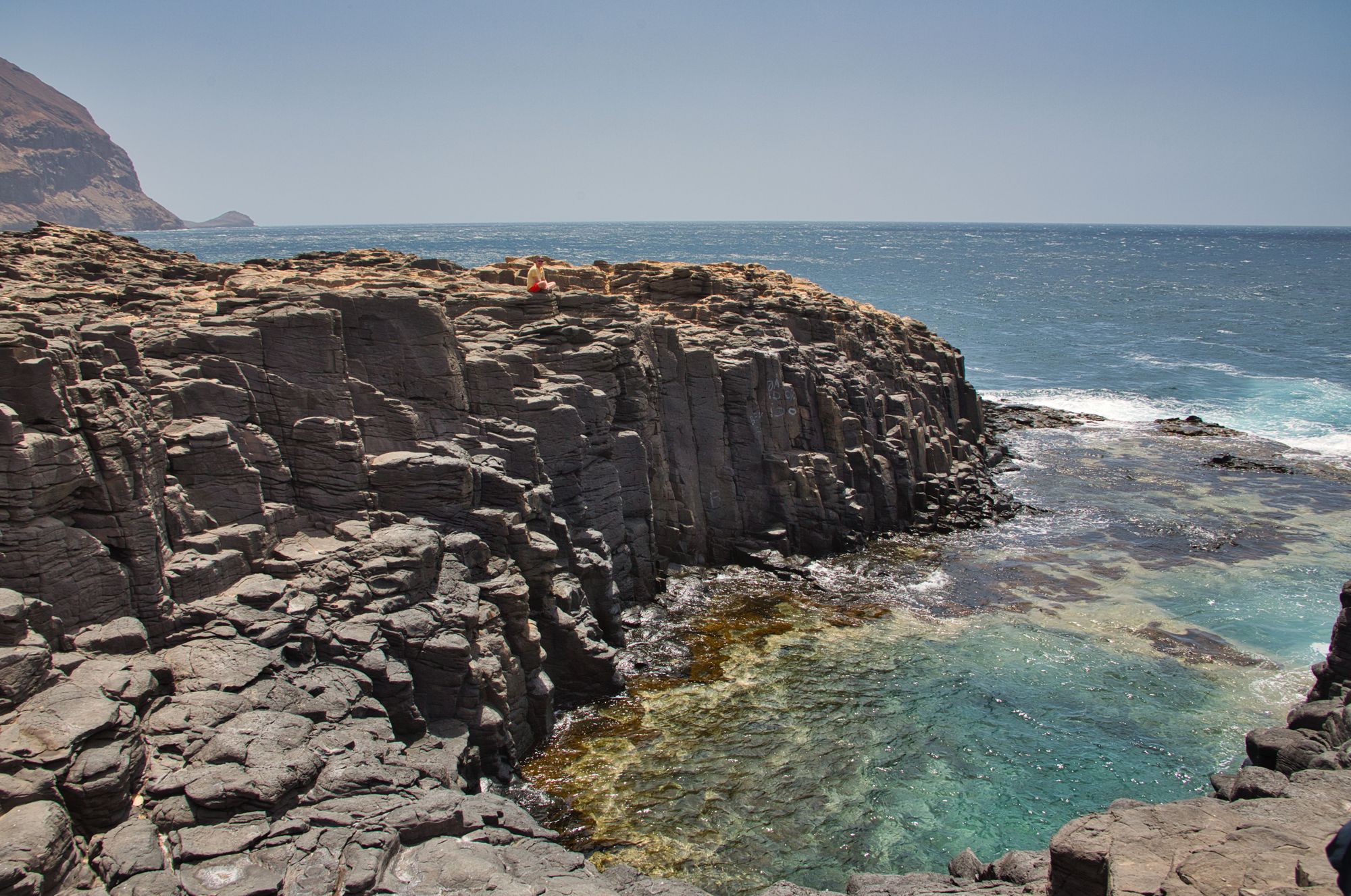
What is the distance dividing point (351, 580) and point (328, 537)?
1784 millimetres

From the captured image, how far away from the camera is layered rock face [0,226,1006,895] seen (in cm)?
1483

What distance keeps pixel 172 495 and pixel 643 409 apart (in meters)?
17.8

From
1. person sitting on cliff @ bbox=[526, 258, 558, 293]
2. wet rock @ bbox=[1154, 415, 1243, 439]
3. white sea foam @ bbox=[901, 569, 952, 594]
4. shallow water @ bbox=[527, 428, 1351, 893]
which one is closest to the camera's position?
shallow water @ bbox=[527, 428, 1351, 893]

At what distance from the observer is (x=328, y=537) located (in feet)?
74.3

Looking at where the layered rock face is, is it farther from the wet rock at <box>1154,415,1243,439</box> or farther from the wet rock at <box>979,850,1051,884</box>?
the wet rock at <box>1154,415,1243,439</box>

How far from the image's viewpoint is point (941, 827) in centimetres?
2186

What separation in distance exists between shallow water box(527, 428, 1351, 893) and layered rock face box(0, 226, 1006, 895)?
2917 millimetres

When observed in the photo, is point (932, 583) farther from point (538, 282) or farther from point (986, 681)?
point (538, 282)

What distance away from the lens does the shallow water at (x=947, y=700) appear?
21578 millimetres

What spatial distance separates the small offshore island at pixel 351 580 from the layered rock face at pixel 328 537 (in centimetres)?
7

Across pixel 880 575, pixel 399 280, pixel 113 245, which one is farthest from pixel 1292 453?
pixel 113 245

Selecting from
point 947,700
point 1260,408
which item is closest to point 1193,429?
point 1260,408

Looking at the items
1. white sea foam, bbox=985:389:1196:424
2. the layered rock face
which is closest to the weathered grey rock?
the layered rock face

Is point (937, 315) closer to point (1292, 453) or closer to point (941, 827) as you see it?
point (1292, 453)
